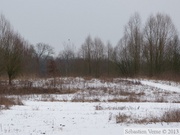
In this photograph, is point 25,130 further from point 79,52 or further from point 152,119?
point 79,52

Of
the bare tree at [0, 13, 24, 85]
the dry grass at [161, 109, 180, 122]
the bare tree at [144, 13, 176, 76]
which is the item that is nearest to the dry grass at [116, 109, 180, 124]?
the dry grass at [161, 109, 180, 122]

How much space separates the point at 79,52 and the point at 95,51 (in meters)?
4.27

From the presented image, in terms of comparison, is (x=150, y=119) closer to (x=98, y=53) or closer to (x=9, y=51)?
(x=9, y=51)

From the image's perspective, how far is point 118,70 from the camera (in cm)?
6700

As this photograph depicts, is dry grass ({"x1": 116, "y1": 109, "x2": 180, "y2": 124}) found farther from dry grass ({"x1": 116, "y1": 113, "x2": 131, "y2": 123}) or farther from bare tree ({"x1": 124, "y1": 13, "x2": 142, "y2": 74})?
bare tree ({"x1": 124, "y1": 13, "x2": 142, "y2": 74})

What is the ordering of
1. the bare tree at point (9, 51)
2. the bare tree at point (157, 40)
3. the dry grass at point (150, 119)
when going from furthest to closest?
the bare tree at point (157, 40), the bare tree at point (9, 51), the dry grass at point (150, 119)

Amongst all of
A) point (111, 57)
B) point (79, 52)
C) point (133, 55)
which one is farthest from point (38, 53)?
point (133, 55)

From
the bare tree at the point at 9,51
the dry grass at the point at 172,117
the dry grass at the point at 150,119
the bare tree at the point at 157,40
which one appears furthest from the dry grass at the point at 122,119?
the bare tree at the point at 157,40

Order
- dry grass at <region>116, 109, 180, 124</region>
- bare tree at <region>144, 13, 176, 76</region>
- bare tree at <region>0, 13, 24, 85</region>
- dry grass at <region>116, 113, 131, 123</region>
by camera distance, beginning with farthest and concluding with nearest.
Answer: bare tree at <region>144, 13, 176, 76</region>, bare tree at <region>0, 13, 24, 85</region>, dry grass at <region>116, 113, 131, 123</region>, dry grass at <region>116, 109, 180, 124</region>

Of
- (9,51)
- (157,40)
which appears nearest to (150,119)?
(9,51)

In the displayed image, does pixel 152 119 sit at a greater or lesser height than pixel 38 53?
lesser

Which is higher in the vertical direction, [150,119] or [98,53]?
[98,53]

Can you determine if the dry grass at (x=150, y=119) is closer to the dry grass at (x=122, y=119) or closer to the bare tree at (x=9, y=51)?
the dry grass at (x=122, y=119)

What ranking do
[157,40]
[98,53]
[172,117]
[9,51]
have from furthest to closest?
[98,53] < [157,40] < [9,51] < [172,117]
